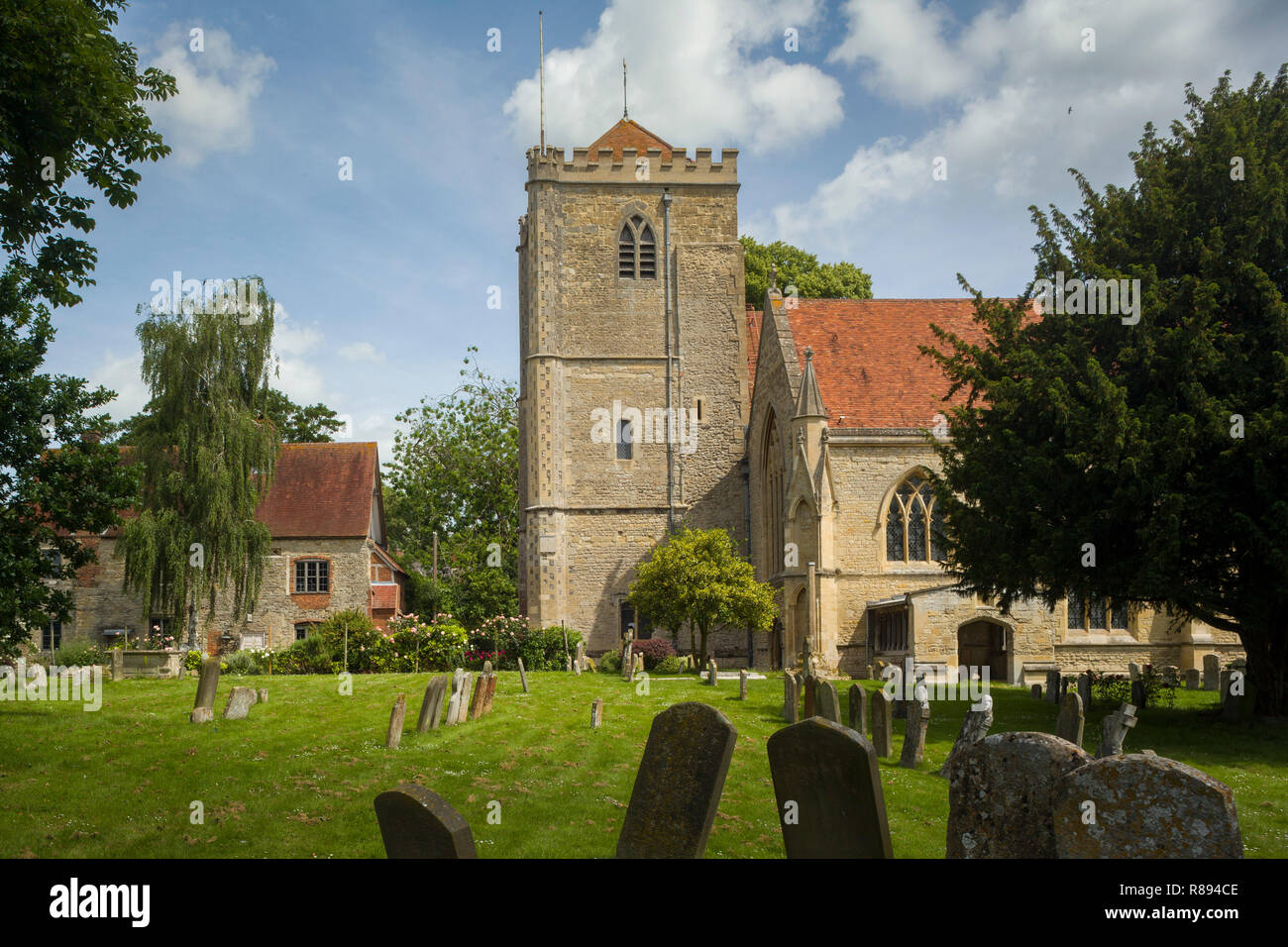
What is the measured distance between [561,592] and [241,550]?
10.4 meters

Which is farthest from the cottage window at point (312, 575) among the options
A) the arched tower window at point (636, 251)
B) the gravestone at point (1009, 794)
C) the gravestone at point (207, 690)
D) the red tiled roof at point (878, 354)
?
the gravestone at point (1009, 794)

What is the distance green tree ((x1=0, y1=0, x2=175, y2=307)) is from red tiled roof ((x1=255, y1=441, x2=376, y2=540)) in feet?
86.5

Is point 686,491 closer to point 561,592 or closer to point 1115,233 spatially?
point 561,592

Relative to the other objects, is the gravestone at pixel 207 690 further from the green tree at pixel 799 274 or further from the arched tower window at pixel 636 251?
the green tree at pixel 799 274

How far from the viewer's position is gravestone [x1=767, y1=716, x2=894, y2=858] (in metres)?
5.77

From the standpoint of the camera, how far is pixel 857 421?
105ft

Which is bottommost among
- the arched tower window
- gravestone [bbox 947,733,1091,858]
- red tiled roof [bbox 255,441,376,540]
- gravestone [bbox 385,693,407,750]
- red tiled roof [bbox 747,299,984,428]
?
gravestone [bbox 385,693,407,750]

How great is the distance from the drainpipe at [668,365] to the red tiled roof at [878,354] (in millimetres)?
4691

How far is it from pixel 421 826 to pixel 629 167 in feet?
115

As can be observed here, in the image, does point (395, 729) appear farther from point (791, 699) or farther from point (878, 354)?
point (878, 354)

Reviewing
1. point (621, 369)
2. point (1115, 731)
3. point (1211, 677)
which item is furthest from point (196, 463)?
point (1211, 677)

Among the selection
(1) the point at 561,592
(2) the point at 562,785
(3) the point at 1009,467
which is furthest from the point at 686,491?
(2) the point at 562,785

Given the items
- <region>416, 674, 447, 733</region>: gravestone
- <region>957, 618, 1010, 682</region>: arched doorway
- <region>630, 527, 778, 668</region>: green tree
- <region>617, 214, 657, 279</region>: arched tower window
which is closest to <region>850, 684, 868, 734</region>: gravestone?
<region>416, 674, 447, 733</region>: gravestone

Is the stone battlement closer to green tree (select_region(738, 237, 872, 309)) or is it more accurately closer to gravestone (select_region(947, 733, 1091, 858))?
green tree (select_region(738, 237, 872, 309))
